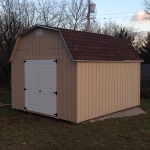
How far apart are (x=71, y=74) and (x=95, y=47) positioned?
158 centimetres

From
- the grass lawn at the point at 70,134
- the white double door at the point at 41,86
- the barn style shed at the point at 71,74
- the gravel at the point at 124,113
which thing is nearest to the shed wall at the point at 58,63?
the barn style shed at the point at 71,74

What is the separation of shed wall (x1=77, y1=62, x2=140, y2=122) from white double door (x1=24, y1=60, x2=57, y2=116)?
1.07 meters

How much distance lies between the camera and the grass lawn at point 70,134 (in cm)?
566

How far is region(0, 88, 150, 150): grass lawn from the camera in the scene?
5.66 metres

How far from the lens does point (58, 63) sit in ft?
26.5

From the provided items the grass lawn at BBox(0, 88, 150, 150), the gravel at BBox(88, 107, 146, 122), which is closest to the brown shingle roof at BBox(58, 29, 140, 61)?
the gravel at BBox(88, 107, 146, 122)

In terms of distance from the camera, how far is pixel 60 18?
2112 cm

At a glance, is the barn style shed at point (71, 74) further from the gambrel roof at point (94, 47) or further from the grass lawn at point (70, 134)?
the grass lawn at point (70, 134)

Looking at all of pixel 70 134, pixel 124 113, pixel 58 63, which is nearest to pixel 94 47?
pixel 58 63

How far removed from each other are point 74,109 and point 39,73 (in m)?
2.03

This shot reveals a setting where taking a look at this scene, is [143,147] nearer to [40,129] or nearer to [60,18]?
[40,129]

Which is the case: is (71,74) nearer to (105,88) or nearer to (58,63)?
(58,63)

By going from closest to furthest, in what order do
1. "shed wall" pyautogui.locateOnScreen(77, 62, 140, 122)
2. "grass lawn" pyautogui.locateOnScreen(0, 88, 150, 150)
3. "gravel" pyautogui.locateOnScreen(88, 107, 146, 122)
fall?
"grass lawn" pyautogui.locateOnScreen(0, 88, 150, 150), "shed wall" pyautogui.locateOnScreen(77, 62, 140, 122), "gravel" pyautogui.locateOnScreen(88, 107, 146, 122)

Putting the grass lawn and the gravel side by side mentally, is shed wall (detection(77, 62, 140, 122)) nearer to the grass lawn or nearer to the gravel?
the gravel
